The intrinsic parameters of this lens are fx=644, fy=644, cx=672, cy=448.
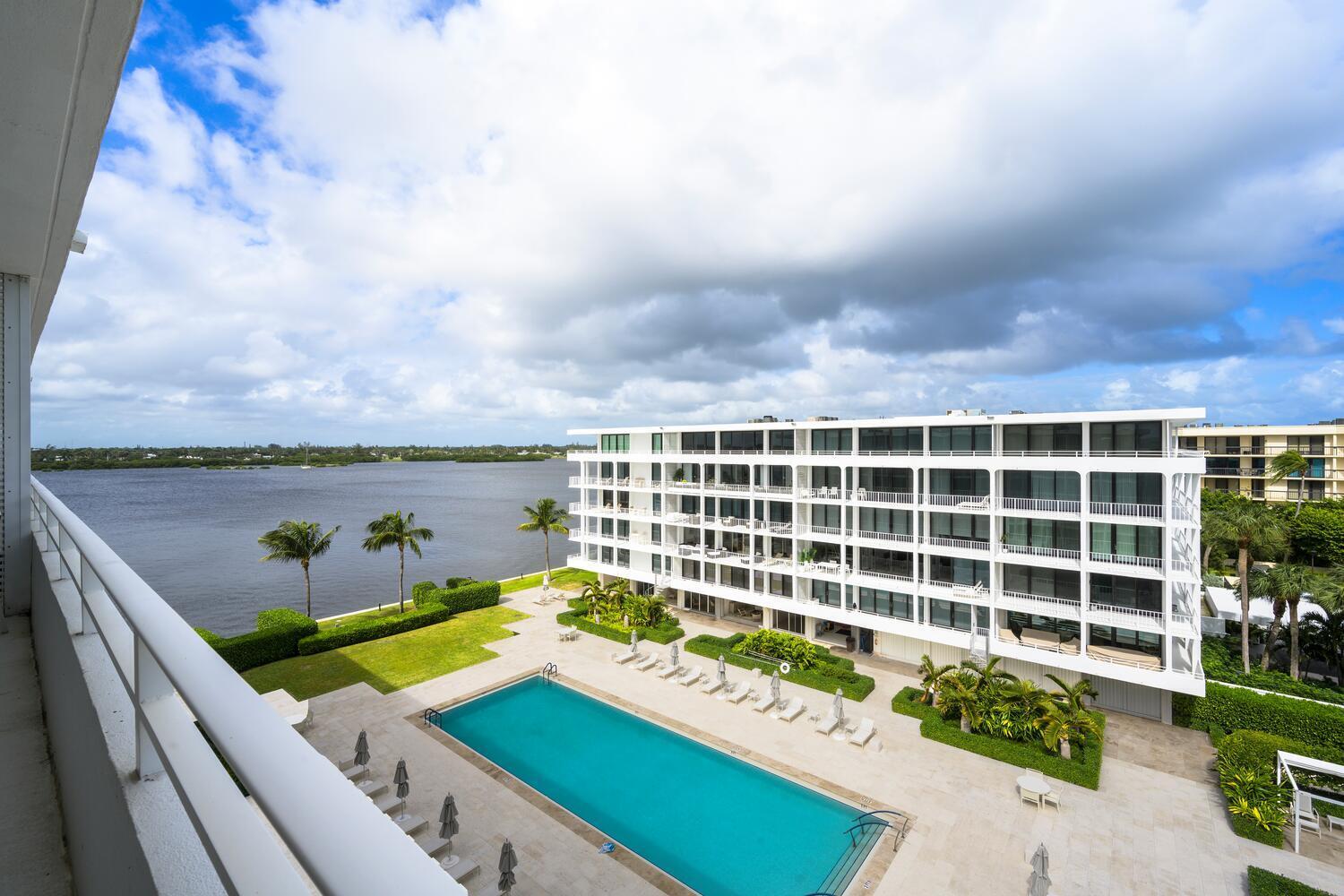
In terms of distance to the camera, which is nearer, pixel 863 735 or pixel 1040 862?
pixel 1040 862

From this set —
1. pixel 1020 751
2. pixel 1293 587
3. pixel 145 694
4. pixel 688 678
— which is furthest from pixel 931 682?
pixel 145 694

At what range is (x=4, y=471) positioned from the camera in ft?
28.2

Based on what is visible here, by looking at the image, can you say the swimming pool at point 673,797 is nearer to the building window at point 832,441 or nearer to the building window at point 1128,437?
the building window at point 832,441

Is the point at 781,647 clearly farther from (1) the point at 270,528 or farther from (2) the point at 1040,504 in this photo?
(1) the point at 270,528

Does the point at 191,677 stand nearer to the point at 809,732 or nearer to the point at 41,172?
the point at 41,172

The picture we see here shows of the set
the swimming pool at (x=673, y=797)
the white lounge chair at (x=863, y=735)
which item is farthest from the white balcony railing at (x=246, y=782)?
the white lounge chair at (x=863, y=735)

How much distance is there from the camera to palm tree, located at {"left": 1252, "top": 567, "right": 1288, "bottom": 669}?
26.8 meters

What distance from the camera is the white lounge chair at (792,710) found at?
941 inches

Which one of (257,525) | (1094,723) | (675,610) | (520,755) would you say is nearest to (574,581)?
(675,610)

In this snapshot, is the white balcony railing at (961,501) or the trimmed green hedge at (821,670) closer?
the trimmed green hedge at (821,670)

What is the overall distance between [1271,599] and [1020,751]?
1824cm

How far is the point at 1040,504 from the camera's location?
84.7ft

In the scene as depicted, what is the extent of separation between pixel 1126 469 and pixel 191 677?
93.1 feet

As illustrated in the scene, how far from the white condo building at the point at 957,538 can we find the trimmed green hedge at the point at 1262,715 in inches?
34.7
